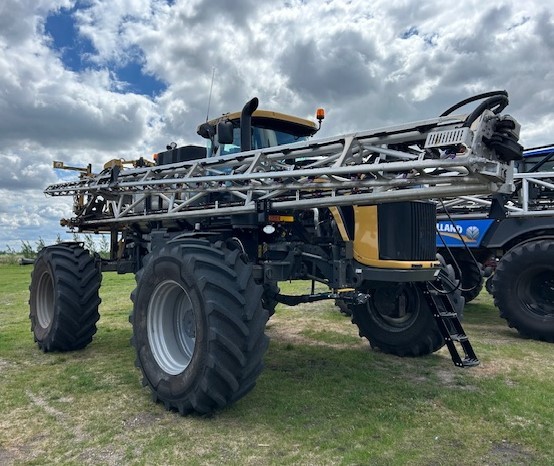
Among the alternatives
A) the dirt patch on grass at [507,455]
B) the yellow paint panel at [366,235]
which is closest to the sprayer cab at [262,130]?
the yellow paint panel at [366,235]

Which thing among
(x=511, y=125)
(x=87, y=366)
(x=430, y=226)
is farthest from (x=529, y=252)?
(x=87, y=366)

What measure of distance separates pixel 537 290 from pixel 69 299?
22.0 feet

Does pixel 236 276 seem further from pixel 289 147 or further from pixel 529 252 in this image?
pixel 529 252

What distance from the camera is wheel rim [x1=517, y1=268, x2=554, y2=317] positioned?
24.8 feet

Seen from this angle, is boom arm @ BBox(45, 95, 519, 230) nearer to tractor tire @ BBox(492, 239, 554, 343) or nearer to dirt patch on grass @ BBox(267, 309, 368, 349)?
dirt patch on grass @ BBox(267, 309, 368, 349)

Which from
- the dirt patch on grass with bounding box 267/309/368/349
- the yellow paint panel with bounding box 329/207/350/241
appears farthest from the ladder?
the dirt patch on grass with bounding box 267/309/368/349

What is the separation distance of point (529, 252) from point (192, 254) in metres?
5.55

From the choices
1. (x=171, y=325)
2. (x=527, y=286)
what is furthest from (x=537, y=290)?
(x=171, y=325)

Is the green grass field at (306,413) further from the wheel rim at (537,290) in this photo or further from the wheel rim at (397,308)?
the wheel rim at (537,290)

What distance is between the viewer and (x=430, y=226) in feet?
17.5

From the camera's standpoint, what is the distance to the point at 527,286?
7652 mm

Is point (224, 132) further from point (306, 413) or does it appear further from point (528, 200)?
point (528, 200)

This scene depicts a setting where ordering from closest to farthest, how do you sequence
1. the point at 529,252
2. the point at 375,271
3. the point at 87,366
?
the point at 375,271, the point at 87,366, the point at 529,252

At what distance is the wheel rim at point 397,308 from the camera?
5996 mm
